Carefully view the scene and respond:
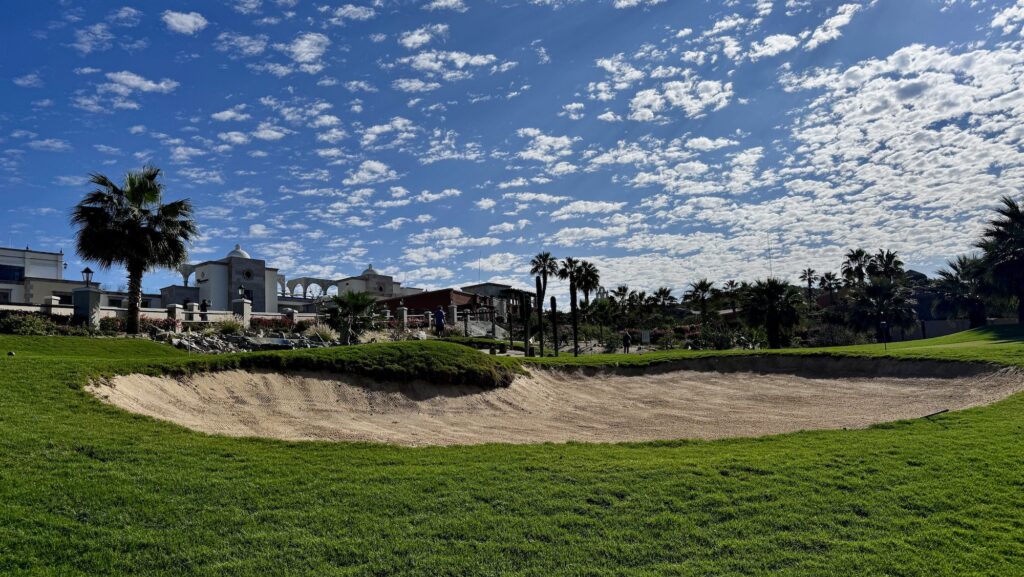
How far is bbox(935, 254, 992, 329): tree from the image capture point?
48191 millimetres

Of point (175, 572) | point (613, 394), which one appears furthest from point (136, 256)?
point (175, 572)

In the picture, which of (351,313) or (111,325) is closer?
(351,313)

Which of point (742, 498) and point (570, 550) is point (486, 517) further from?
point (742, 498)

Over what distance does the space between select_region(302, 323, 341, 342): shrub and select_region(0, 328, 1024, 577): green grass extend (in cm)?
2174

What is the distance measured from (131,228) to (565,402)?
23.0 meters

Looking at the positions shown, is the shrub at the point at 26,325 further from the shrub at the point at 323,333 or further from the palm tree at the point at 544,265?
the palm tree at the point at 544,265

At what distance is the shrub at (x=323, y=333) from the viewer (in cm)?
3156

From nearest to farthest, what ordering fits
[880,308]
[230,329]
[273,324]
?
[230,329] < [273,324] < [880,308]

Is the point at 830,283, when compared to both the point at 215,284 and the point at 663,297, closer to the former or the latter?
the point at 663,297

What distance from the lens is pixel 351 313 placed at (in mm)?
26781

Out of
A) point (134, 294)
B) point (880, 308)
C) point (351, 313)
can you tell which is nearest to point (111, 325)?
point (134, 294)

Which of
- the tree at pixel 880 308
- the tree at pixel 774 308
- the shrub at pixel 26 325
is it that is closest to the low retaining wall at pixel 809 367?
the tree at pixel 774 308

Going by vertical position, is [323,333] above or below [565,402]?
above

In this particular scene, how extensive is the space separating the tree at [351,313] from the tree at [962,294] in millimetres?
44677
